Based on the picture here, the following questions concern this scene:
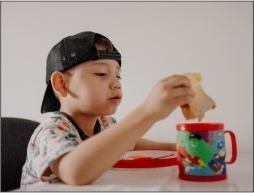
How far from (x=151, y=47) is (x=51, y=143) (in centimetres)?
88

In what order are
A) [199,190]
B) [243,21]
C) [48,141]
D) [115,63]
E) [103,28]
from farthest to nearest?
1. [103,28]
2. [243,21]
3. [115,63]
4. [48,141]
5. [199,190]

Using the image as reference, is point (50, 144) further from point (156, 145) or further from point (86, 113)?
point (156, 145)

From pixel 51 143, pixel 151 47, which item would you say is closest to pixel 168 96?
pixel 51 143

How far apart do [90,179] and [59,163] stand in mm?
67

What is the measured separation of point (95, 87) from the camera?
0.82 meters

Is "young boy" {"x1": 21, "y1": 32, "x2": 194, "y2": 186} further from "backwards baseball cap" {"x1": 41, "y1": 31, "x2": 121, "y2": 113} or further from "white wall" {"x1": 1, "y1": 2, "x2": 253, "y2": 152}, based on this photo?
"white wall" {"x1": 1, "y1": 2, "x2": 253, "y2": 152}

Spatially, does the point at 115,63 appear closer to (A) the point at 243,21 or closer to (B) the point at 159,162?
(B) the point at 159,162

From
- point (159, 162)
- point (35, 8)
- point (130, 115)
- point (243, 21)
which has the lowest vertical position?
point (159, 162)

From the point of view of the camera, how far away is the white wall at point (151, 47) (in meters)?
1.36

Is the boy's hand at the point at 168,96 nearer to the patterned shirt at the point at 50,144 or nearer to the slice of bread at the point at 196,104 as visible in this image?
the slice of bread at the point at 196,104

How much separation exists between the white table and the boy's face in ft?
0.62

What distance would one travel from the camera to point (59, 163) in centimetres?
61

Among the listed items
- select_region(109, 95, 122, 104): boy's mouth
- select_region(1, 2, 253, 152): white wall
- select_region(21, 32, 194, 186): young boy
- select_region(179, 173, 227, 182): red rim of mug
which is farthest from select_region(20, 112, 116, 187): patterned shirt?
select_region(1, 2, 253, 152): white wall

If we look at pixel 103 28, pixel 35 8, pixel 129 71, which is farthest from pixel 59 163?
pixel 35 8
